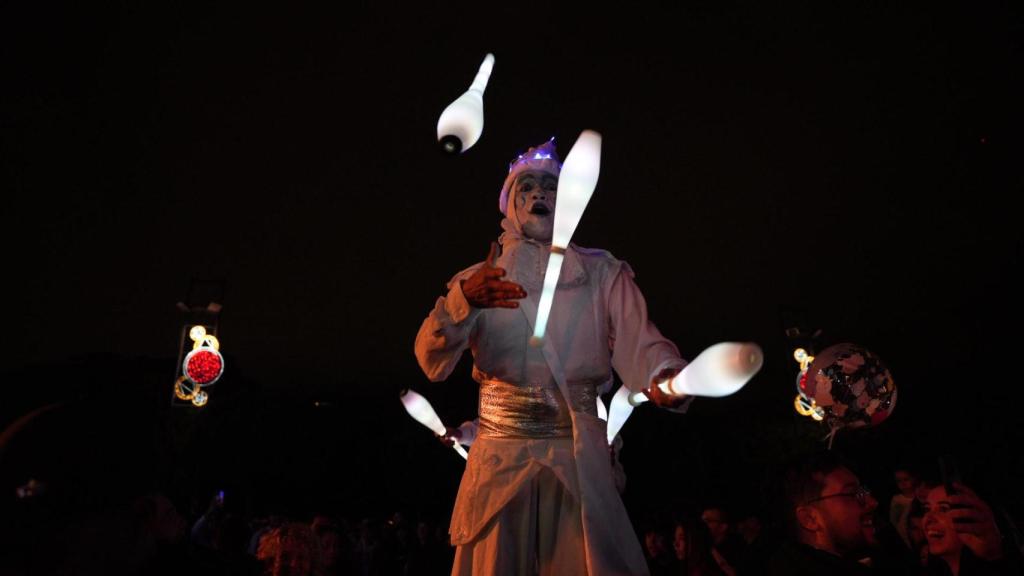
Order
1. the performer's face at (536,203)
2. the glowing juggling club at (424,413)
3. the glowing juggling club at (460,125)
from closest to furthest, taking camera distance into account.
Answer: the glowing juggling club at (460,125), the performer's face at (536,203), the glowing juggling club at (424,413)

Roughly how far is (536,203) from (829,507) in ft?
7.03

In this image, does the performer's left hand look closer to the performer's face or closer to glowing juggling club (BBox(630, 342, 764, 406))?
glowing juggling club (BBox(630, 342, 764, 406))

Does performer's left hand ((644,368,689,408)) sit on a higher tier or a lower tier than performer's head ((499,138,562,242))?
lower

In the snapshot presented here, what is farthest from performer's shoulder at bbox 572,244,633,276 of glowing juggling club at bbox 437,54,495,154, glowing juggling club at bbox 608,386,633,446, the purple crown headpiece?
glowing juggling club at bbox 437,54,495,154

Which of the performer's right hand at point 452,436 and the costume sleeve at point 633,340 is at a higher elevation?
the costume sleeve at point 633,340

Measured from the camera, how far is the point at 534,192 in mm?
3312

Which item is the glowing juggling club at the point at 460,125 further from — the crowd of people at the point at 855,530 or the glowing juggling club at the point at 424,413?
the crowd of people at the point at 855,530

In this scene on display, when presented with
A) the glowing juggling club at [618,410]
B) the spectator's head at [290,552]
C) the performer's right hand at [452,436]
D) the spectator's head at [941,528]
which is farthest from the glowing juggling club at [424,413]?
the spectator's head at [941,528]

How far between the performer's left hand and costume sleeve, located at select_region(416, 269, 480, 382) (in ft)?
2.64

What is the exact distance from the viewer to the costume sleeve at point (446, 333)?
107 inches

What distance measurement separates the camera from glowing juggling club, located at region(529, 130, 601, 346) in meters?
2.32

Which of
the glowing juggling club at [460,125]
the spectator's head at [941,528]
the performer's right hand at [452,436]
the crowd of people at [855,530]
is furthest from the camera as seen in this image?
the performer's right hand at [452,436]

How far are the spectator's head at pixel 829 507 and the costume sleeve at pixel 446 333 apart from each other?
193cm

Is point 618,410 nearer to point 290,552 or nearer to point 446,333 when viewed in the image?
point 446,333
